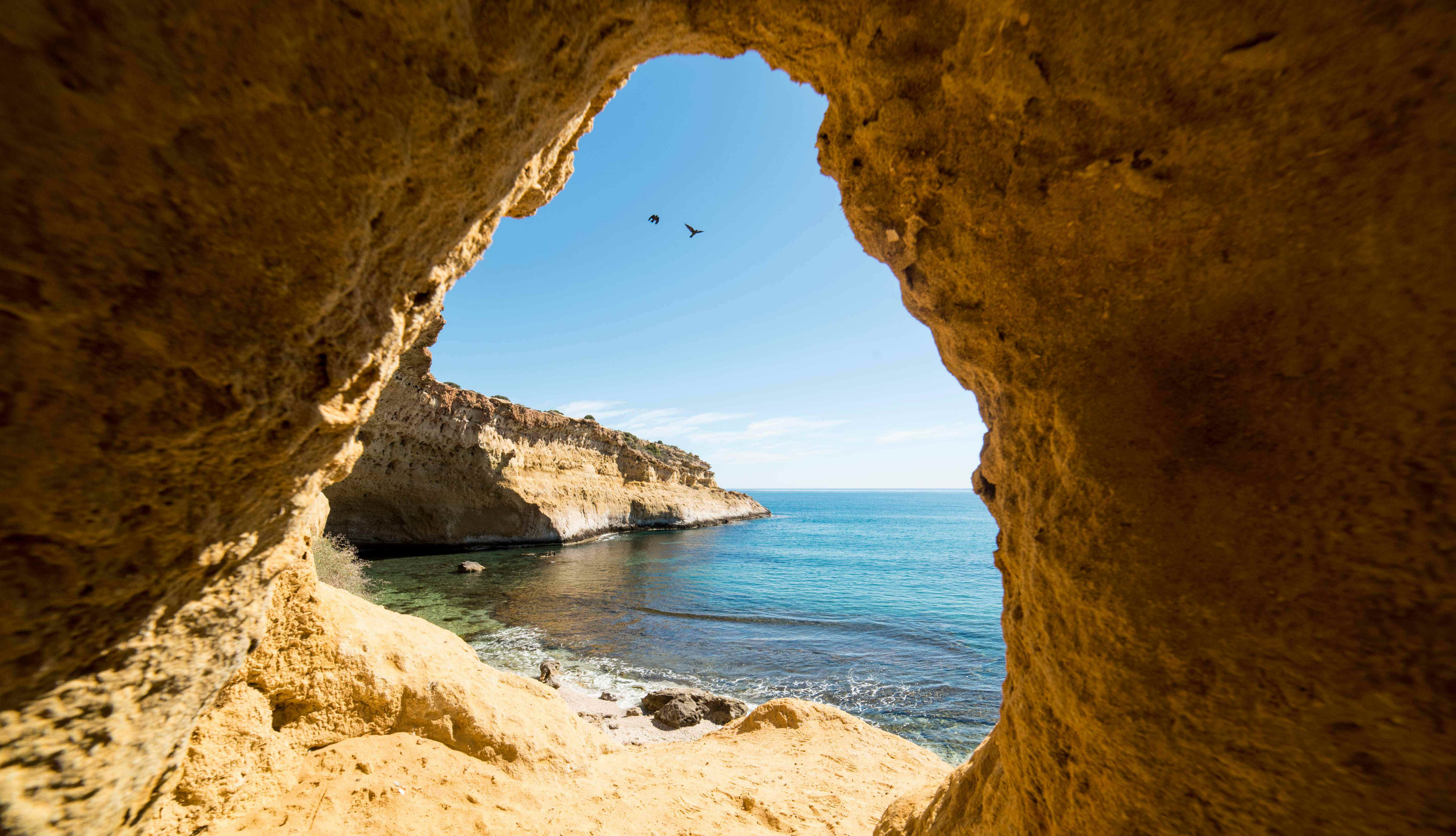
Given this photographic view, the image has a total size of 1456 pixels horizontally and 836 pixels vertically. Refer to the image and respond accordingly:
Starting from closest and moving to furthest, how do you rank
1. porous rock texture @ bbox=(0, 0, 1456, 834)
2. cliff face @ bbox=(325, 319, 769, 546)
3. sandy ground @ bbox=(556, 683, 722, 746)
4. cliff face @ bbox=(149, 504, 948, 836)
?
porous rock texture @ bbox=(0, 0, 1456, 834), cliff face @ bbox=(149, 504, 948, 836), sandy ground @ bbox=(556, 683, 722, 746), cliff face @ bbox=(325, 319, 769, 546)

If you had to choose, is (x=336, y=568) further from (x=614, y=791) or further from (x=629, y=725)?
(x=614, y=791)

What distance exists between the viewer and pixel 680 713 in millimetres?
8070

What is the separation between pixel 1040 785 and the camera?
2373 millimetres

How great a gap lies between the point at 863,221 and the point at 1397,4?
188 cm

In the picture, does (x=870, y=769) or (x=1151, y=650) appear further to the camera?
(x=870, y=769)

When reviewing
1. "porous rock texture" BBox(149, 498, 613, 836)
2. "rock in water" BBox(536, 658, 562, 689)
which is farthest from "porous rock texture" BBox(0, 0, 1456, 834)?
"rock in water" BBox(536, 658, 562, 689)

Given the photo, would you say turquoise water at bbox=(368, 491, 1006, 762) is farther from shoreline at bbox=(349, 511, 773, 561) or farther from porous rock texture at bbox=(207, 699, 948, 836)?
porous rock texture at bbox=(207, 699, 948, 836)

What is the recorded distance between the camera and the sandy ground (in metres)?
7.51

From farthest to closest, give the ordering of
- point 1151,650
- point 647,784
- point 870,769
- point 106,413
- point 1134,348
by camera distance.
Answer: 1. point 870,769
2. point 647,784
3. point 1134,348
4. point 1151,650
5. point 106,413

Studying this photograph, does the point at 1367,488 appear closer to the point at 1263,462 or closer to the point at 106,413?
the point at 1263,462

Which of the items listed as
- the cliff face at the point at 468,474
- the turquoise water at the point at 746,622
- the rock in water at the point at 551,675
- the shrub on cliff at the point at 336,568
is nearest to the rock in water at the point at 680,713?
the turquoise water at the point at 746,622

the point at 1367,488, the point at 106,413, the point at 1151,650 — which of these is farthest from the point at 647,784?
the point at 1367,488

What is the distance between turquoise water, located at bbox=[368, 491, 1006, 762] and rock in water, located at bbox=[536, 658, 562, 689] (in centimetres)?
→ 42

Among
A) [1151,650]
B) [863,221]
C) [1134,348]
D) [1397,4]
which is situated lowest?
[1151,650]
